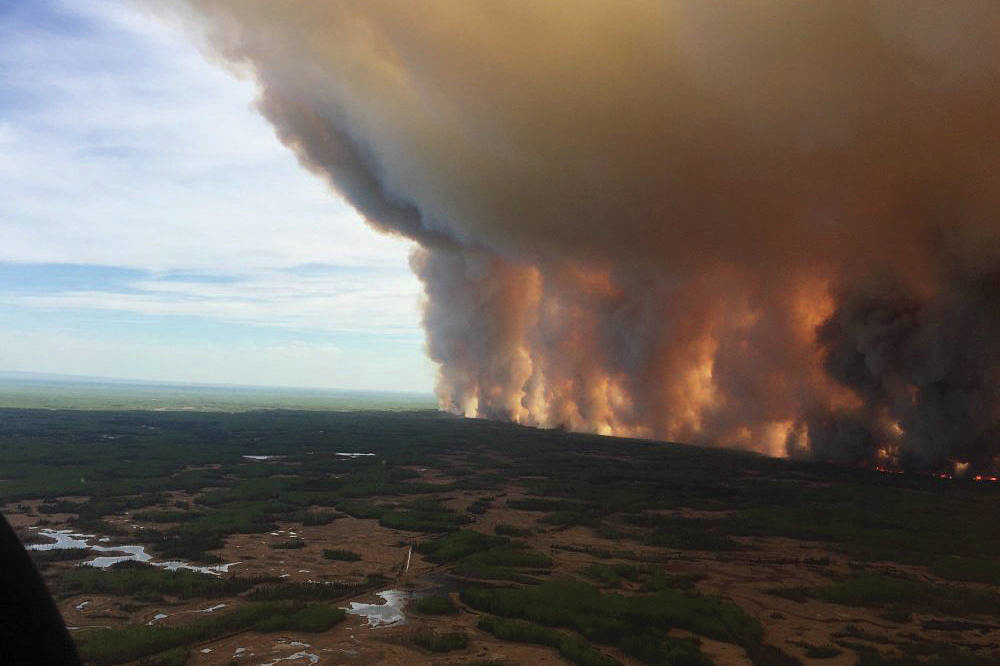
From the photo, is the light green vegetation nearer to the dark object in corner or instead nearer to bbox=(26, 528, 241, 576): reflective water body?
bbox=(26, 528, 241, 576): reflective water body

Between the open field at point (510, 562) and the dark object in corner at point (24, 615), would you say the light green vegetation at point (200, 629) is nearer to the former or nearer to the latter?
the open field at point (510, 562)

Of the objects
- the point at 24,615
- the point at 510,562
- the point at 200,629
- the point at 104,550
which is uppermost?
the point at 24,615

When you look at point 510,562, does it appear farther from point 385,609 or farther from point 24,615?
point 24,615

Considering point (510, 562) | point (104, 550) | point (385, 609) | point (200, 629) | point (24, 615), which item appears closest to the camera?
point (24, 615)

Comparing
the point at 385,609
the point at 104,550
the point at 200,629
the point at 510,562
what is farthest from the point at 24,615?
the point at 104,550

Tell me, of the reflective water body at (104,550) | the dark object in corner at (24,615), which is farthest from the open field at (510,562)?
the dark object in corner at (24,615)

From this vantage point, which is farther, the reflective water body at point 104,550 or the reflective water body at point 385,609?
the reflective water body at point 104,550
